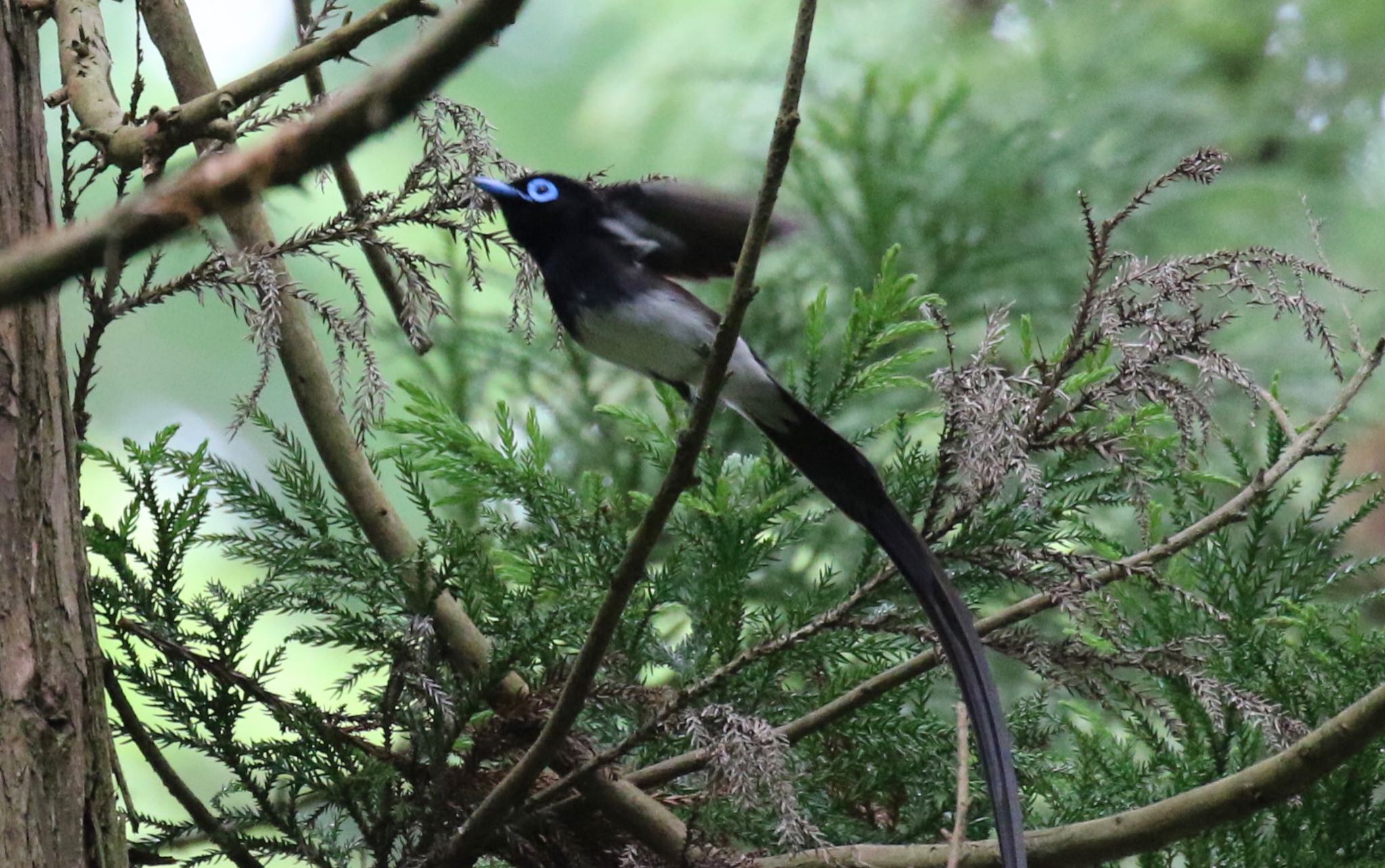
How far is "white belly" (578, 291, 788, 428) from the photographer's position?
5.41 feet

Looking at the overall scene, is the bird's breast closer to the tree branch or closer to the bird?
the bird

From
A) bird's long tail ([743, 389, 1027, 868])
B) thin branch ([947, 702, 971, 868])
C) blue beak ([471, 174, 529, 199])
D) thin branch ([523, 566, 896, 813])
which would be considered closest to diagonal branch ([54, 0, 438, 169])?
blue beak ([471, 174, 529, 199])

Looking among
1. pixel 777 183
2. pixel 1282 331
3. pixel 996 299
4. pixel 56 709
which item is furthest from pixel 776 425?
pixel 1282 331

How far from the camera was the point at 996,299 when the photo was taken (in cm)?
254

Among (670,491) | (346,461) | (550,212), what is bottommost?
(670,491)

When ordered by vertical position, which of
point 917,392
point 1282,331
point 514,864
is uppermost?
point 1282,331

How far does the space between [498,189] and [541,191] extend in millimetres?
113

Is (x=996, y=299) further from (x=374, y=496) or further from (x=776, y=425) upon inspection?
(x=374, y=496)

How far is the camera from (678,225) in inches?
63.1

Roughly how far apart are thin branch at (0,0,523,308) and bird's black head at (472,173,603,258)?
1131mm

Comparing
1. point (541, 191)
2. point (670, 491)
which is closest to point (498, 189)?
point (541, 191)

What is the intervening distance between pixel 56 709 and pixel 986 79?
8.77ft

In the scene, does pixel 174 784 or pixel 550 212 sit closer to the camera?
pixel 174 784

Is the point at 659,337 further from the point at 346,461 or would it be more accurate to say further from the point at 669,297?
the point at 346,461
